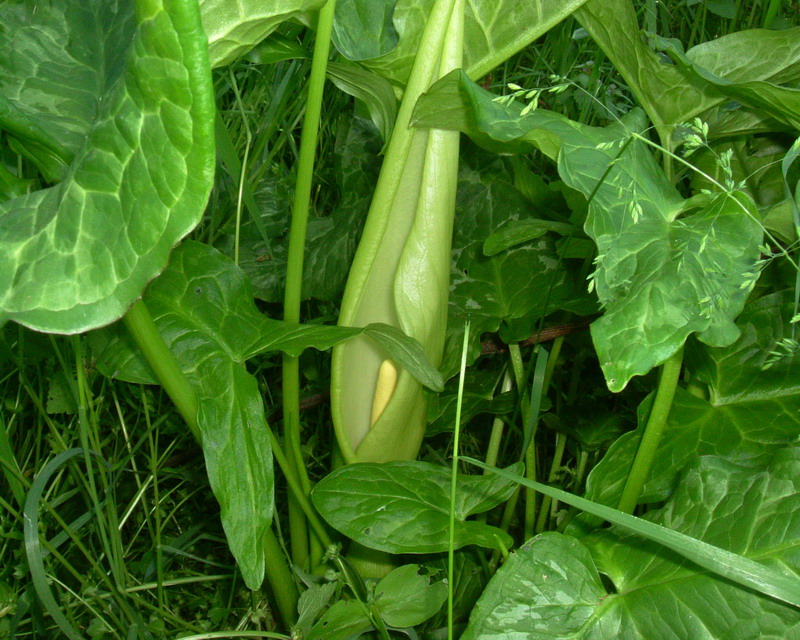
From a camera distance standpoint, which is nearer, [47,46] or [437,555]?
[47,46]

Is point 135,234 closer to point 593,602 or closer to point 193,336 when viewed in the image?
point 193,336

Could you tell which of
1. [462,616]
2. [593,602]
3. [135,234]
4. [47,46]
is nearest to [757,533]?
[593,602]

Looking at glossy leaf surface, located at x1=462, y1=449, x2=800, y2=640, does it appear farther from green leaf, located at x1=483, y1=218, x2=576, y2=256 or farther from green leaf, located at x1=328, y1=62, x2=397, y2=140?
green leaf, located at x1=328, y1=62, x2=397, y2=140

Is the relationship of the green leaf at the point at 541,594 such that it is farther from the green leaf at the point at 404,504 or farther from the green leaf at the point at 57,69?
the green leaf at the point at 57,69

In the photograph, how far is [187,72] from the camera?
36cm

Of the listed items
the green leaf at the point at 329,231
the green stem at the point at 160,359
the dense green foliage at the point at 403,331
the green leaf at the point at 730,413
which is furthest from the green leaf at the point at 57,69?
the green leaf at the point at 730,413

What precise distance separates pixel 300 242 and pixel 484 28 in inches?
9.3

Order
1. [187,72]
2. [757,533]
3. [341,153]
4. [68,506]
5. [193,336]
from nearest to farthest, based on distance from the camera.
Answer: [187,72] → [757,533] → [193,336] → [68,506] → [341,153]

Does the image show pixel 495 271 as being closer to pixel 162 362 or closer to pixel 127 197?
pixel 162 362

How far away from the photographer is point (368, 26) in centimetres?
71

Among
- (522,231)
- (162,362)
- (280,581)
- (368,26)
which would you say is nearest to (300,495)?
(280,581)

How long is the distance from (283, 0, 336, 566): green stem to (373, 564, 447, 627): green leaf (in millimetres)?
110

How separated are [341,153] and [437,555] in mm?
470

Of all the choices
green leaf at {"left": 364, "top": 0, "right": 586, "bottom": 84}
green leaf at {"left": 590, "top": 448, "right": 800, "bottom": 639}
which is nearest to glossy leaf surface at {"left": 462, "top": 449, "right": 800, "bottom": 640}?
green leaf at {"left": 590, "top": 448, "right": 800, "bottom": 639}
